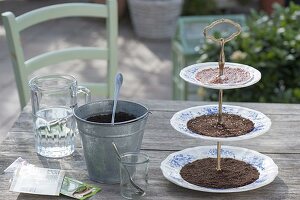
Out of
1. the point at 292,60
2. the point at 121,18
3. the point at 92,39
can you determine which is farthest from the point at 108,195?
the point at 121,18

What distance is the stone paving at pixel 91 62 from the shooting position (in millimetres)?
3959

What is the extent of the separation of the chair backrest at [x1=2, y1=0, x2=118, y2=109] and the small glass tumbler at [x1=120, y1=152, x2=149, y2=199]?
2.65 ft

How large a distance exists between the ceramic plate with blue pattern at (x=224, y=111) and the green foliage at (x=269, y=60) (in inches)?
50.9

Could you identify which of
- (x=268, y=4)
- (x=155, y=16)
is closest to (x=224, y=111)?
(x=155, y=16)

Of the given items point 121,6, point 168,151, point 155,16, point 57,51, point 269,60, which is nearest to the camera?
point 168,151

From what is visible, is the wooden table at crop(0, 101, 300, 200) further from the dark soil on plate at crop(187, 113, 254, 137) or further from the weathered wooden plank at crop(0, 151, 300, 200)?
the dark soil on plate at crop(187, 113, 254, 137)

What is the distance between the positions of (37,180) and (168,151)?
0.32 metres

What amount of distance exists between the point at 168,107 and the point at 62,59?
1.82ft

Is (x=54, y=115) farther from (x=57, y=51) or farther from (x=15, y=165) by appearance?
(x=57, y=51)

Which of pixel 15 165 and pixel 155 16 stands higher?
pixel 15 165

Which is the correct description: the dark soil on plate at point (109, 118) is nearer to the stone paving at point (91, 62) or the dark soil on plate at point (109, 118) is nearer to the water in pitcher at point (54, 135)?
the water in pitcher at point (54, 135)

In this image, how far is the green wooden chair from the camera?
317 centimetres

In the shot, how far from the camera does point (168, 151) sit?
151 cm

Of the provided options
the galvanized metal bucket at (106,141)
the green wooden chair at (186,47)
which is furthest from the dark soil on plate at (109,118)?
the green wooden chair at (186,47)
